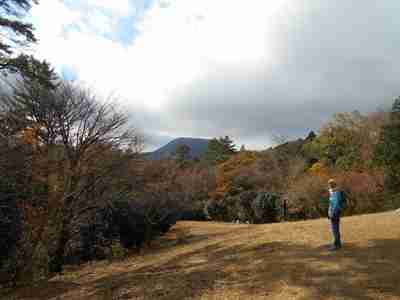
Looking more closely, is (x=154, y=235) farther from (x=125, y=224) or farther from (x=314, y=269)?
(x=314, y=269)

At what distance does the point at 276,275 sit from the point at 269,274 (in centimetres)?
16

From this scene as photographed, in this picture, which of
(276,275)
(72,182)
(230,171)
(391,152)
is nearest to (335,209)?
(276,275)

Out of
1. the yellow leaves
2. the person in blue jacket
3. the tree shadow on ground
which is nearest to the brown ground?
the tree shadow on ground

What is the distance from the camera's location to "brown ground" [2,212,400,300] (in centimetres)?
510

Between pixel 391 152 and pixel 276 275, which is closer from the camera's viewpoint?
pixel 276 275

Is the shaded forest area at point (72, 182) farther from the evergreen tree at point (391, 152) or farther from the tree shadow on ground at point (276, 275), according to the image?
the tree shadow on ground at point (276, 275)

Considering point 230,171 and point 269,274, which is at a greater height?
point 230,171

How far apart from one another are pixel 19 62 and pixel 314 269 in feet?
36.4

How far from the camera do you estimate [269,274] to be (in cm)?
600

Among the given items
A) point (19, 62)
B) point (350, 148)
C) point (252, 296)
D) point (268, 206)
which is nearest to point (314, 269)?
point (252, 296)

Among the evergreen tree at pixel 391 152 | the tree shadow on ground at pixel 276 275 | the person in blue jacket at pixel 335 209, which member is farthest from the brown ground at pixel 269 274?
the evergreen tree at pixel 391 152

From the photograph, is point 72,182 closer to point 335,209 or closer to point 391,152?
point 335,209

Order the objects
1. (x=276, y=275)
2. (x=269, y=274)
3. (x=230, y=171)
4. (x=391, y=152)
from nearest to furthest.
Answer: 1. (x=276, y=275)
2. (x=269, y=274)
3. (x=391, y=152)
4. (x=230, y=171)

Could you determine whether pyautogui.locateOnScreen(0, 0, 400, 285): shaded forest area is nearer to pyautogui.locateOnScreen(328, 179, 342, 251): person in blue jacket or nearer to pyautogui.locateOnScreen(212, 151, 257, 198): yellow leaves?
pyautogui.locateOnScreen(328, 179, 342, 251): person in blue jacket
